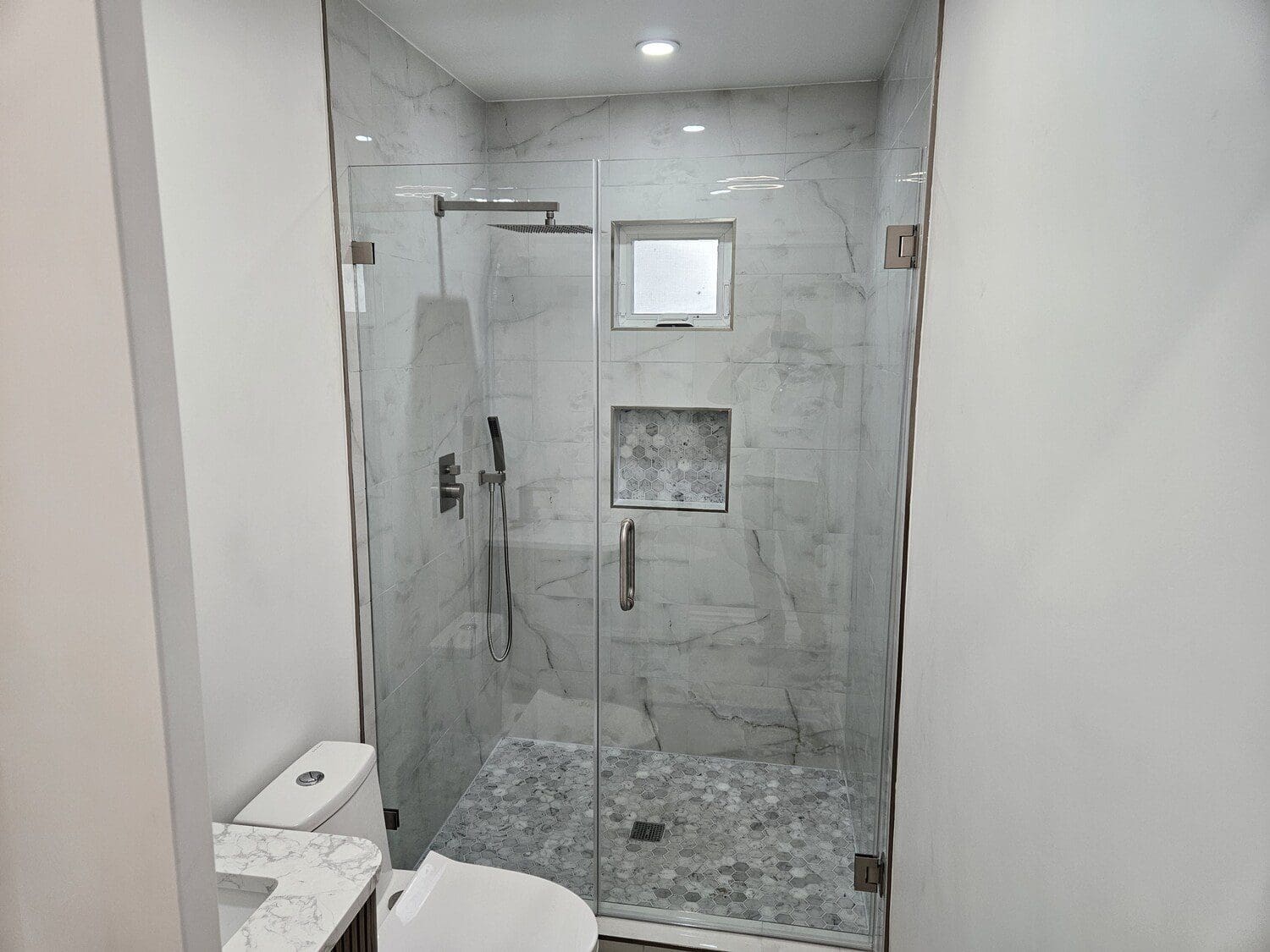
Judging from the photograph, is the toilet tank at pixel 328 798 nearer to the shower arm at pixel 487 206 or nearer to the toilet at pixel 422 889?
the toilet at pixel 422 889

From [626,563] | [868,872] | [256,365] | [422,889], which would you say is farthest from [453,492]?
[868,872]

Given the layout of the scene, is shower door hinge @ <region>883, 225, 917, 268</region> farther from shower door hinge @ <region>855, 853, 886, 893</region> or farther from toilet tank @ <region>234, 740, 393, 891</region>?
toilet tank @ <region>234, 740, 393, 891</region>

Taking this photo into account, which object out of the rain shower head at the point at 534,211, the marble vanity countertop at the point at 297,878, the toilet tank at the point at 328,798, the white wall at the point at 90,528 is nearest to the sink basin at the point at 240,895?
the marble vanity countertop at the point at 297,878

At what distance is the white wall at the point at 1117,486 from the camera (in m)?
0.68

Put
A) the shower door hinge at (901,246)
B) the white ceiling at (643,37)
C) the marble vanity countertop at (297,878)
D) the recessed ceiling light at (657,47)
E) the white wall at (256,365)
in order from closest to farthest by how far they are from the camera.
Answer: the marble vanity countertop at (297,878)
the white wall at (256,365)
the shower door hinge at (901,246)
the white ceiling at (643,37)
the recessed ceiling light at (657,47)

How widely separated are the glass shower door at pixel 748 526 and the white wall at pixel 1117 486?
0.56 meters

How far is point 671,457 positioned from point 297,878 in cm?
128

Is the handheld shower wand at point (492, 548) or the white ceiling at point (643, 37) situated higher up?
the white ceiling at point (643, 37)

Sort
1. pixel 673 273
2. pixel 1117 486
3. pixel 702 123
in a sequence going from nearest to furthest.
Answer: pixel 1117 486
pixel 673 273
pixel 702 123

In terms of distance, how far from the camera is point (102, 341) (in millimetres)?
700

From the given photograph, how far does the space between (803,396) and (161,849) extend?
166 centimetres

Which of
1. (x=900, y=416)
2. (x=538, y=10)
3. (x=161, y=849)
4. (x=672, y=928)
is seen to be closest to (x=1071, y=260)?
(x=900, y=416)

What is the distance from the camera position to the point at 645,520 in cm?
215

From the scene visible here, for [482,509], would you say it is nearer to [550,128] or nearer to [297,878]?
[297,878]
